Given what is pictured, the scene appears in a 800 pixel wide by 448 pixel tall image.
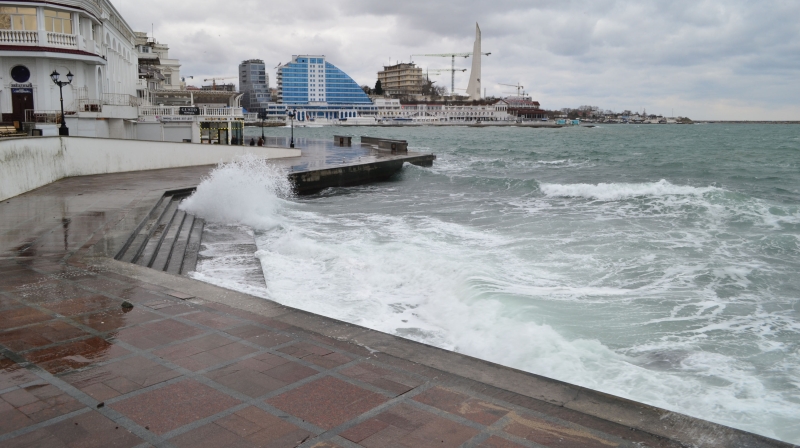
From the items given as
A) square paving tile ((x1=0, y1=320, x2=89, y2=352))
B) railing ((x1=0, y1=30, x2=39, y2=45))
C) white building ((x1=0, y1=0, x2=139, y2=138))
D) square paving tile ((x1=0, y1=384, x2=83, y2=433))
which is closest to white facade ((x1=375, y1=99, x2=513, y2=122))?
white building ((x1=0, y1=0, x2=139, y2=138))

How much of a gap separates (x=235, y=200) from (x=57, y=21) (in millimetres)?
14666

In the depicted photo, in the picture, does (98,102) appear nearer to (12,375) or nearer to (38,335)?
(38,335)

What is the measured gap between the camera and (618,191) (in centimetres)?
2048

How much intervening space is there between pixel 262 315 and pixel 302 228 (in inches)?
329

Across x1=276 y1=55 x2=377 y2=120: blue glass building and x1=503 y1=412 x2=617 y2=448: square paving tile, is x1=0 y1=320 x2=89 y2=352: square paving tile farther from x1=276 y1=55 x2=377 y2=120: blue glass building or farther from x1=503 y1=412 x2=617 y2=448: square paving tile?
x1=276 y1=55 x2=377 y2=120: blue glass building

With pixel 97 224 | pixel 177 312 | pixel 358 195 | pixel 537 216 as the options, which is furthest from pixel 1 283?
pixel 358 195

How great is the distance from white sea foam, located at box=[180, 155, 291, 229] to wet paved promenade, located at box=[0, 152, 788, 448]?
7.31 m

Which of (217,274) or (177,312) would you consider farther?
(217,274)

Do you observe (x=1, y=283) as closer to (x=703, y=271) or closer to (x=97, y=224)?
(x=97, y=224)

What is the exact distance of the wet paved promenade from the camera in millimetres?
3213

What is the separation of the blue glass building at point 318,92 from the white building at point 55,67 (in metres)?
127

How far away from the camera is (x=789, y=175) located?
26.5 meters

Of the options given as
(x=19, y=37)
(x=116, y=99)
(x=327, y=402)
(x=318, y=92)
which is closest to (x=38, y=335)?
(x=327, y=402)

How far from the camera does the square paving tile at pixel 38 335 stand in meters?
4.41
